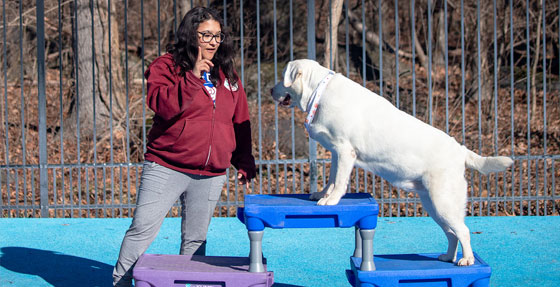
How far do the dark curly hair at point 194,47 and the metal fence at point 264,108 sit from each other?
2722 millimetres

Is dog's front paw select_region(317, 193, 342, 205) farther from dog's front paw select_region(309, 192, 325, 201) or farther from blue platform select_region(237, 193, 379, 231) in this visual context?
dog's front paw select_region(309, 192, 325, 201)

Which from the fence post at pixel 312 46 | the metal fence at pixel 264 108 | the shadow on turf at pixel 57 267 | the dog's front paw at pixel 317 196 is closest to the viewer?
the dog's front paw at pixel 317 196

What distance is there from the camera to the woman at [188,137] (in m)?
3.48

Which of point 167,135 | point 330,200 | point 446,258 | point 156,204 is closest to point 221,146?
point 167,135

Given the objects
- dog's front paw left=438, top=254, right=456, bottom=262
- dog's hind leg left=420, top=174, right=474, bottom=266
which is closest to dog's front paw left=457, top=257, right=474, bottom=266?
dog's hind leg left=420, top=174, right=474, bottom=266

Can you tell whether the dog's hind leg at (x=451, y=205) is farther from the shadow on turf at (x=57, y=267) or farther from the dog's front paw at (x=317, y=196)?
the shadow on turf at (x=57, y=267)

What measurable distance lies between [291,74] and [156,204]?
3.42ft

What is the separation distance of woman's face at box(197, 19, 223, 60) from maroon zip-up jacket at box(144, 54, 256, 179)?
0.62 ft

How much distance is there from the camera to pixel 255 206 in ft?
10.9

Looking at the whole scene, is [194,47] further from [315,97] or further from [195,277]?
[195,277]

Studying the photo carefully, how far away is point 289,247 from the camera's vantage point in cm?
539

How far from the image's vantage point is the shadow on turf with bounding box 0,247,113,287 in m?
4.42

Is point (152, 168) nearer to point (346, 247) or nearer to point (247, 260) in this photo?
point (247, 260)

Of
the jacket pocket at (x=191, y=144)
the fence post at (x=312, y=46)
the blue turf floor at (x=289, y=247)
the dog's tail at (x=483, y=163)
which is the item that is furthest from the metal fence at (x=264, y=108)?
the dog's tail at (x=483, y=163)
